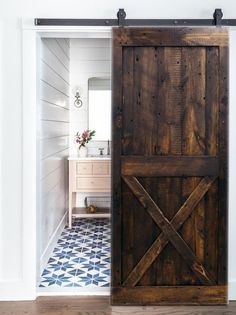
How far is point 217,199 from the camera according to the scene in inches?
121

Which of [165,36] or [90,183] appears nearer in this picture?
[165,36]

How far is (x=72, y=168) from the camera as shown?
531cm

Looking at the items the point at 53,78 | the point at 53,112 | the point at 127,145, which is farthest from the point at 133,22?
the point at 53,112

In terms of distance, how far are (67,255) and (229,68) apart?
2648 mm

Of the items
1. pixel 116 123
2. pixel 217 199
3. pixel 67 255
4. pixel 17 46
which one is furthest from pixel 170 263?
pixel 17 46

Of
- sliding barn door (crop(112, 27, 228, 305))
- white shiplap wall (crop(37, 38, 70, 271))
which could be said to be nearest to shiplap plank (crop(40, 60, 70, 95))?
white shiplap wall (crop(37, 38, 70, 271))

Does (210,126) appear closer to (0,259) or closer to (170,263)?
(170,263)

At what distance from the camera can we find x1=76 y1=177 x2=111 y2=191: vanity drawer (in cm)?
533

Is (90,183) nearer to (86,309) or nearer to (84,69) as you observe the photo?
(84,69)

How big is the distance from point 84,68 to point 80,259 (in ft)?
10.4

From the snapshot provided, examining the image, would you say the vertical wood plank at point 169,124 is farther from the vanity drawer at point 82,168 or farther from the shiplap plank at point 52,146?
the vanity drawer at point 82,168

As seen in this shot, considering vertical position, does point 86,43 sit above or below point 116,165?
above

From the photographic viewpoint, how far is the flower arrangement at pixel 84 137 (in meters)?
5.64

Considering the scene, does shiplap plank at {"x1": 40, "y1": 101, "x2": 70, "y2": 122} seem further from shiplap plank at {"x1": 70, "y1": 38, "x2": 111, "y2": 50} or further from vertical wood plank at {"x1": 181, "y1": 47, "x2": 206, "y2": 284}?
vertical wood plank at {"x1": 181, "y1": 47, "x2": 206, "y2": 284}
